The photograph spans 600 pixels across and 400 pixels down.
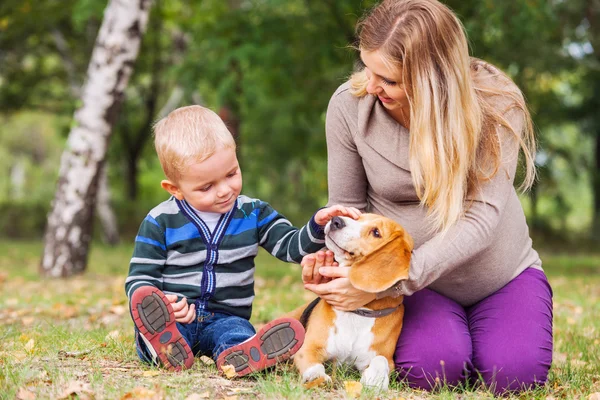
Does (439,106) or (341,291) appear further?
(439,106)

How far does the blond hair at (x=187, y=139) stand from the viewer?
3.51m

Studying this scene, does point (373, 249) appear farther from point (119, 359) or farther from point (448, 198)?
point (119, 359)

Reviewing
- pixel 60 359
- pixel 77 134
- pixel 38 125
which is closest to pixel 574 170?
pixel 77 134

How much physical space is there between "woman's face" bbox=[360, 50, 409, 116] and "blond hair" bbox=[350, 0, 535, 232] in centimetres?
4

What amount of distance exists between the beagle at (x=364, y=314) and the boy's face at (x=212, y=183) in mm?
575

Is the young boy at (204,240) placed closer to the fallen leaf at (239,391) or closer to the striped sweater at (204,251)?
the striped sweater at (204,251)

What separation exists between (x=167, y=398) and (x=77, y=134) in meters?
6.18

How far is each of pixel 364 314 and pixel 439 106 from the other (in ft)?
3.75

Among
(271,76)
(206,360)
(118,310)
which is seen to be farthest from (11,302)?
(271,76)

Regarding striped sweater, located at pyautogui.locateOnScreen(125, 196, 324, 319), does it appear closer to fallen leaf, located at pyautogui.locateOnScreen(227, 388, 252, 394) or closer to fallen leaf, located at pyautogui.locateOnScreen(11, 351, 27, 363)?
fallen leaf, located at pyautogui.locateOnScreen(11, 351, 27, 363)

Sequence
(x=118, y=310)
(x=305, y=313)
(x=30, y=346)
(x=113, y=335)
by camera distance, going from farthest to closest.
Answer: (x=118, y=310) < (x=113, y=335) < (x=305, y=313) < (x=30, y=346)

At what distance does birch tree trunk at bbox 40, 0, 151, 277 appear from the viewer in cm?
829

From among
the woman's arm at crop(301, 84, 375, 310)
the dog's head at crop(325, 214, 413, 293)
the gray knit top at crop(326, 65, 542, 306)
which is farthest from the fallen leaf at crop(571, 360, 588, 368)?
the woman's arm at crop(301, 84, 375, 310)

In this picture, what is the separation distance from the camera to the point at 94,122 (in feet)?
27.3
